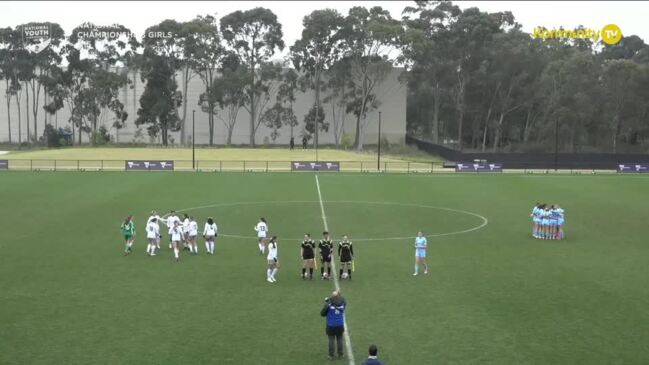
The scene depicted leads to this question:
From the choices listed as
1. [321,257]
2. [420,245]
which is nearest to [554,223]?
[420,245]

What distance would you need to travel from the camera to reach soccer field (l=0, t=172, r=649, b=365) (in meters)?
16.7

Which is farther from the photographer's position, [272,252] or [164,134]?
[164,134]

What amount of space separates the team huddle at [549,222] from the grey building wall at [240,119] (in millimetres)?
76245

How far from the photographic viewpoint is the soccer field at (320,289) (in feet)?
54.7

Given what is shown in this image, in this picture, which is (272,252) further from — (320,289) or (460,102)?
(460,102)

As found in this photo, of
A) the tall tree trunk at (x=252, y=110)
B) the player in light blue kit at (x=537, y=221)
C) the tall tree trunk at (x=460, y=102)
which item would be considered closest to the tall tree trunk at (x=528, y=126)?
the tall tree trunk at (x=460, y=102)

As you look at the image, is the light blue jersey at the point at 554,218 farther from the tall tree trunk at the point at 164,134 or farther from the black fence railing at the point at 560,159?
the tall tree trunk at the point at 164,134

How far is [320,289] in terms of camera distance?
22266 millimetres

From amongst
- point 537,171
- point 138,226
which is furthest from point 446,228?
point 537,171

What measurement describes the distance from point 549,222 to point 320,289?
48.1 ft

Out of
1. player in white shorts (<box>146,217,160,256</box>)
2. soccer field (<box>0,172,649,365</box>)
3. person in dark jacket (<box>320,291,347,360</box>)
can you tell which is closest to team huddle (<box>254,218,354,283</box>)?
soccer field (<box>0,172,649,365</box>)

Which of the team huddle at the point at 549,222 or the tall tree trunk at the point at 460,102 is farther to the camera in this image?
the tall tree trunk at the point at 460,102

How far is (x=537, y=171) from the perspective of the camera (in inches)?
2884

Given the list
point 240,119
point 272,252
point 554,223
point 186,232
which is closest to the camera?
point 272,252
